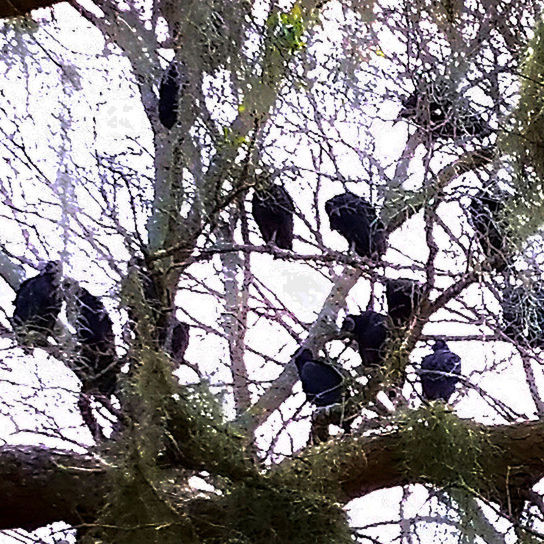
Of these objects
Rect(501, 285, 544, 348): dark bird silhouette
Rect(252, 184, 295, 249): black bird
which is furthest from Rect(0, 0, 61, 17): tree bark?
Rect(501, 285, 544, 348): dark bird silhouette

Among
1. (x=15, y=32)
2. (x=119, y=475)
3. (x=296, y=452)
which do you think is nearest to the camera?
(x=119, y=475)

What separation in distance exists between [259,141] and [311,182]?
0.14 metres

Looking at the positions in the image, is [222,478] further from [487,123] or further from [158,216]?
[487,123]

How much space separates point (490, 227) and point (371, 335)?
13 centimetres

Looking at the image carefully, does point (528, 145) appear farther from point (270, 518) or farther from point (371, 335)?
point (270, 518)

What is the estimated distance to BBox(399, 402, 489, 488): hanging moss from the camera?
0.65 m

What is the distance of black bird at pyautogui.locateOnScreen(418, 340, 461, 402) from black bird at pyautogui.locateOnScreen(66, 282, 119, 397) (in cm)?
25

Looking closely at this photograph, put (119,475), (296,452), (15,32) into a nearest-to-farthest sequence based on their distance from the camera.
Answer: (119,475), (296,452), (15,32)

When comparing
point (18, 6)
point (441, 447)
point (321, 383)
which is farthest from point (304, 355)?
point (18, 6)

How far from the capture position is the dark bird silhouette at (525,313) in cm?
77

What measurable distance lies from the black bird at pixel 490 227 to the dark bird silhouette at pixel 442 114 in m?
0.06

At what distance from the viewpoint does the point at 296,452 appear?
2.33ft

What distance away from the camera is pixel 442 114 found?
2.70ft

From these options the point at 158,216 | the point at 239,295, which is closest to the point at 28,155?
the point at 158,216
